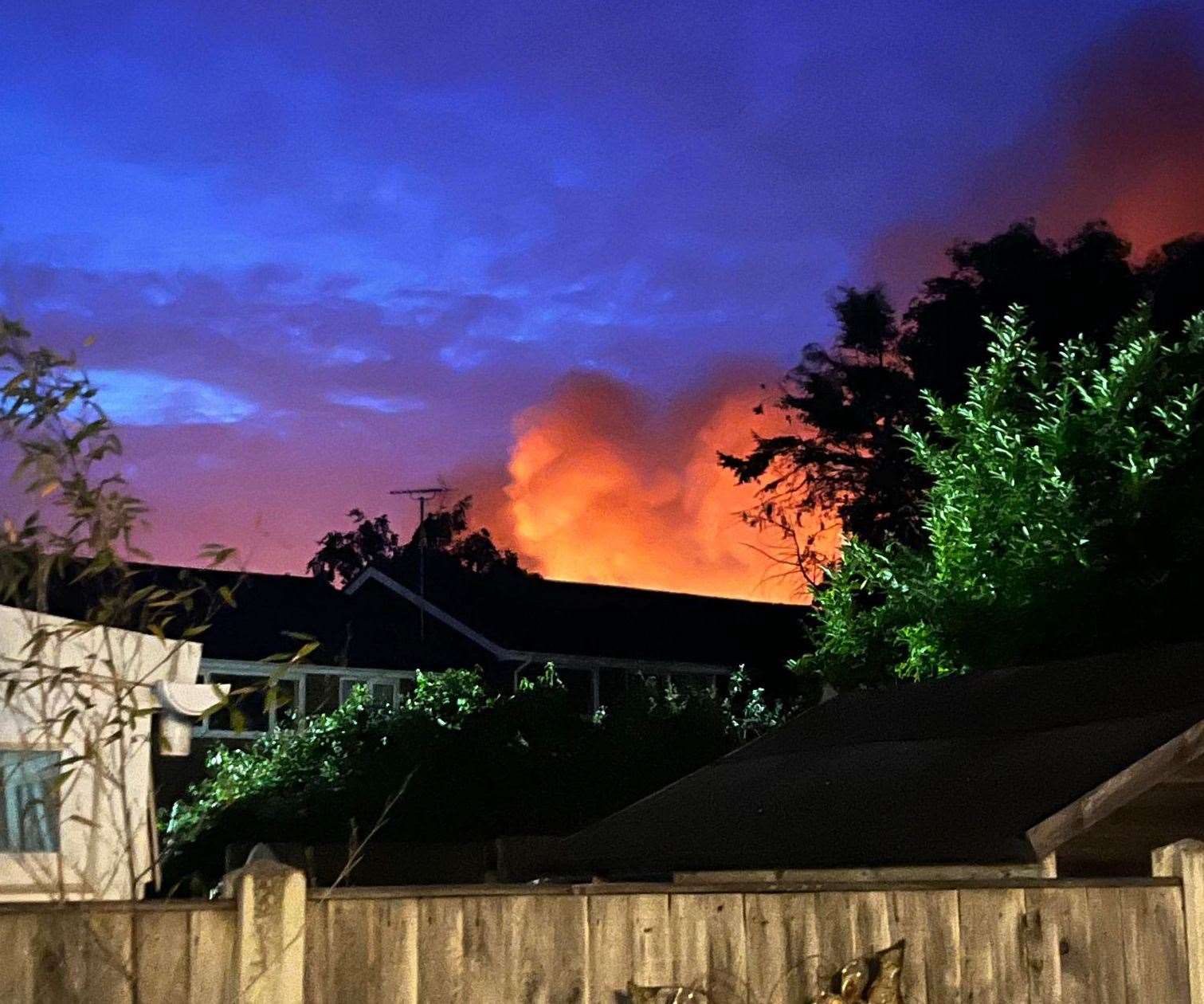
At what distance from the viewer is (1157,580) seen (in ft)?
76.1

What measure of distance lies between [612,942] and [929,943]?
1268 mm

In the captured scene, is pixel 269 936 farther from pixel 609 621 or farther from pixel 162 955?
pixel 609 621

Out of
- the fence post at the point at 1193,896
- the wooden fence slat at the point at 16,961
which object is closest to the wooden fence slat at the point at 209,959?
the wooden fence slat at the point at 16,961

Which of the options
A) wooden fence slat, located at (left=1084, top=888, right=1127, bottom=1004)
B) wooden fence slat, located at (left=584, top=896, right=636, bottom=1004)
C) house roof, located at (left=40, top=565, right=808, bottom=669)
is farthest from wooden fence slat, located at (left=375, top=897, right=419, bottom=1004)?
house roof, located at (left=40, top=565, right=808, bottom=669)

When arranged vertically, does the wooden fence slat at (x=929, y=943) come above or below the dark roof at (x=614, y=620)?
below

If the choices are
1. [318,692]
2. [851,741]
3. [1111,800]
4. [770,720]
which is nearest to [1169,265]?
[770,720]

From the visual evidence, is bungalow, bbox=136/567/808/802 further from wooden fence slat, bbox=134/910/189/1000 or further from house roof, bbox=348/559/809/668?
wooden fence slat, bbox=134/910/189/1000

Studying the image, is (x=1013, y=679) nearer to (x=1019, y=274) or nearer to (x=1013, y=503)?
(x=1013, y=503)

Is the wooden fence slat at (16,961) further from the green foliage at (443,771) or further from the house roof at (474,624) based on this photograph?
the house roof at (474,624)

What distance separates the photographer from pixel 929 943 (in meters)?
6.81

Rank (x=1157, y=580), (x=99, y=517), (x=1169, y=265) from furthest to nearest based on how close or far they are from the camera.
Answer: (x=1169, y=265)
(x=1157, y=580)
(x=99, y=517)

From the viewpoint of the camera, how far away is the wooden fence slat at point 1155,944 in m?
7.25

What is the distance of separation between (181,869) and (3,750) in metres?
12.2

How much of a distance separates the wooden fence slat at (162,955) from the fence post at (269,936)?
0.16m
